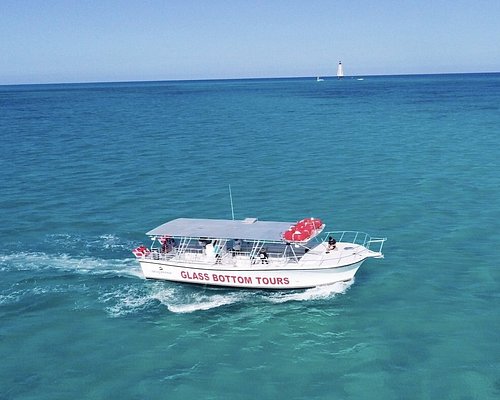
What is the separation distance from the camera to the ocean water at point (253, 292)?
23.4 meters

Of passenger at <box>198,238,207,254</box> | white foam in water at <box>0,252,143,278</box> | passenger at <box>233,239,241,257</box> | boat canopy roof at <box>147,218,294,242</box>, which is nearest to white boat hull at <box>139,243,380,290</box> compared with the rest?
passenger at <box>233,239,241,257</box>

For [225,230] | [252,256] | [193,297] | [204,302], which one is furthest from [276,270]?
[193,297]

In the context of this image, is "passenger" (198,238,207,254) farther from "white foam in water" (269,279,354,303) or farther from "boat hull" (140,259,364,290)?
"white foam in water" (269,279,354,303)

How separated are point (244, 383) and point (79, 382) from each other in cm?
715

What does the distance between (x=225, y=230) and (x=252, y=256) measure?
2.47 metres

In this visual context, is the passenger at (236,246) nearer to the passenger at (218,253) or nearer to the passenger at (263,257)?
the passenger at (218,253)

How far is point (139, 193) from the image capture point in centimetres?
5281

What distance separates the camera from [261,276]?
101ft

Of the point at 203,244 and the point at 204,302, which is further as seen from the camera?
the point at 203,244

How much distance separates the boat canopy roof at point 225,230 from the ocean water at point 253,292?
10.6 feet

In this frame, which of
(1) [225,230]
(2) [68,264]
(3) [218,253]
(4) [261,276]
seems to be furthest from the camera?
(2) [68,264]

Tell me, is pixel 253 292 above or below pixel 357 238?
below

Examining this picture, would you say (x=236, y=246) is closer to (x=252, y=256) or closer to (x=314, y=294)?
(x=252, y=256)

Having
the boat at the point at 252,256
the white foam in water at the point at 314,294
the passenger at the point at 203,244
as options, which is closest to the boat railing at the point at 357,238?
the boat at the point at 252,256
